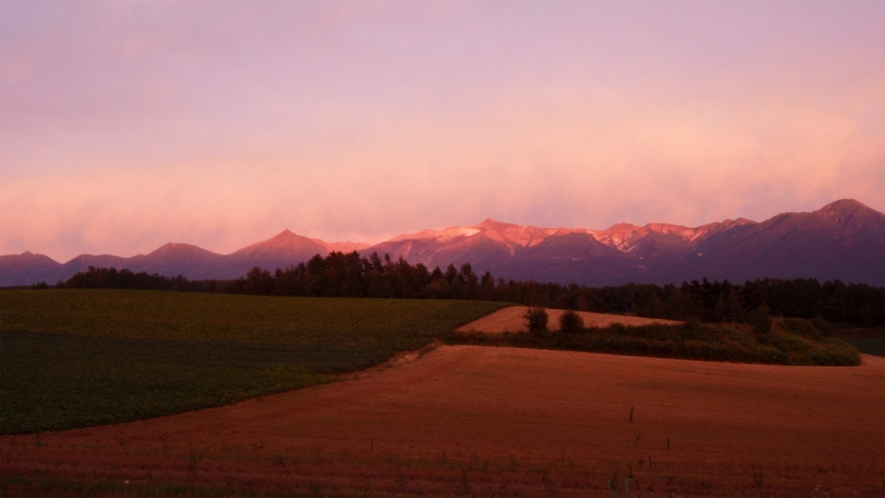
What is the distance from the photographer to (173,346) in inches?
1347

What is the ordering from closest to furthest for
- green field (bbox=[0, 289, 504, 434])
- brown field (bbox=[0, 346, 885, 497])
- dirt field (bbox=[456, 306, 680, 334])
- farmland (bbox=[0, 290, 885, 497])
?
brown field (bbox=[0, 346, 885, 497]), farmland (bbox=[0, 290, 885, 497]), green field (bbox=[0, 289, 504, 434]), dirt field (bbox=[456, 306, 680, 334])

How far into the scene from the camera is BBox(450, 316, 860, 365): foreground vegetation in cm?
3916

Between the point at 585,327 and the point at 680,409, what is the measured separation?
1993cm

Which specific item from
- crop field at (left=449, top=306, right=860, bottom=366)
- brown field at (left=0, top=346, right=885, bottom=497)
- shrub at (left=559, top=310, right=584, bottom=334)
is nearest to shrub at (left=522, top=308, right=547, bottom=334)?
crop field at (left=449, top=306, right=860, bottom=366)

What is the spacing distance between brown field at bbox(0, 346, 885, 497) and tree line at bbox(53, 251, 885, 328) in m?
44.5

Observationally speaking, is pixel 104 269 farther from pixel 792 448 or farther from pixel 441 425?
pixel 792 448

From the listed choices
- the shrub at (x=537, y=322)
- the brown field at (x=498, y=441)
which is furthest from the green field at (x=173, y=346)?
the shrub at (x=537, y=322)

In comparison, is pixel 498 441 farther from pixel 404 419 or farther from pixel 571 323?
pixel 571 323

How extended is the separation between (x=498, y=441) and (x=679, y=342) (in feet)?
89.8

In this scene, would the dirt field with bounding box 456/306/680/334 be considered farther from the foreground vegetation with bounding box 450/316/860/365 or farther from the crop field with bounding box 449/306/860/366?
the foreground vegetation with bounding box 450/316/860/365

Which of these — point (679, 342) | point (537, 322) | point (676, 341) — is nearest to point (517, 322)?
point (537, 322)

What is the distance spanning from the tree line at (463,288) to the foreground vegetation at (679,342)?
26594 mm

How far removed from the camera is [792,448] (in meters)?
17.8

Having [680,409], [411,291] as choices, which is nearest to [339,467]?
[680,409]
